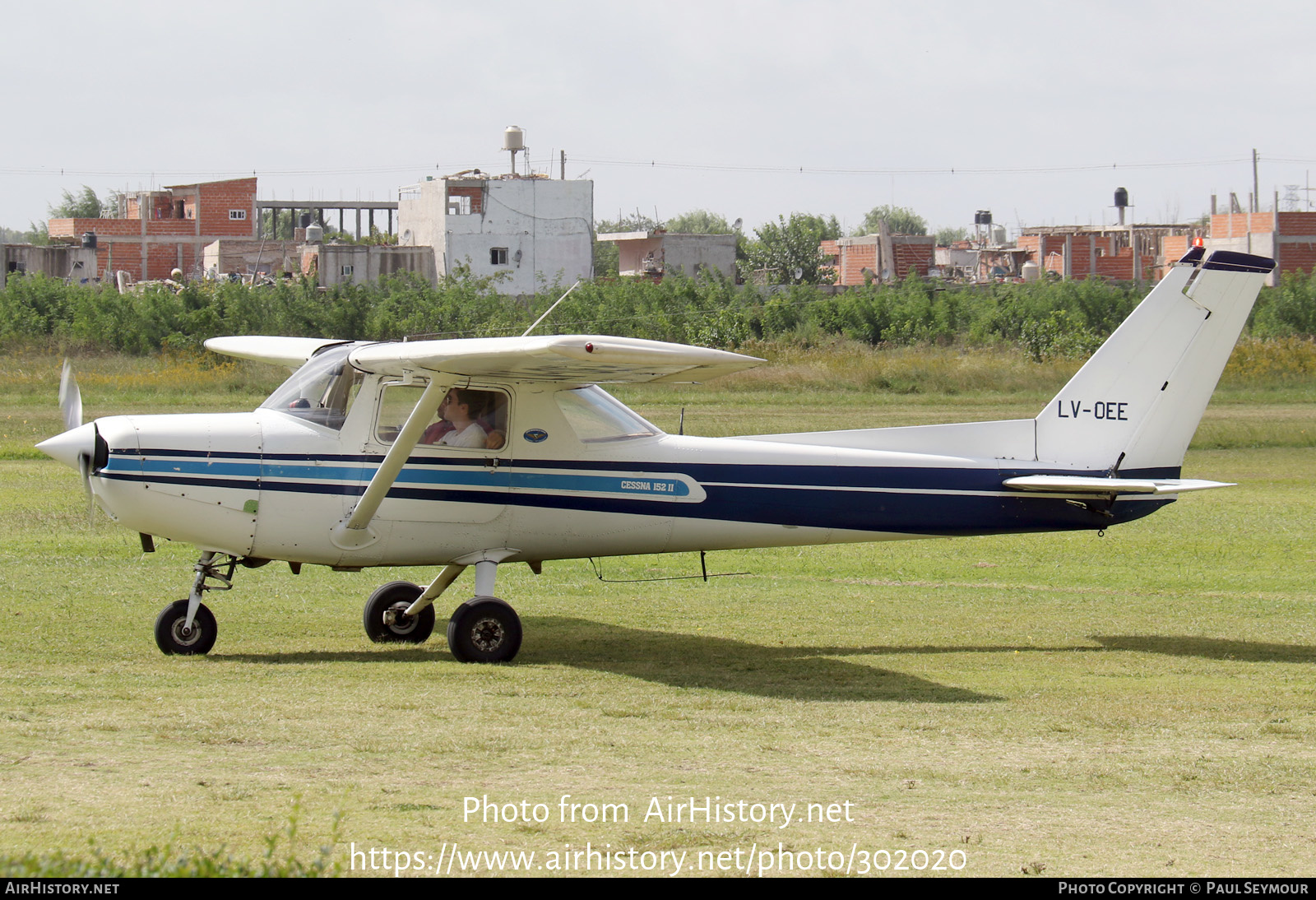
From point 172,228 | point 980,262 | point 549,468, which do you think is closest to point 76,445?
point 549,468

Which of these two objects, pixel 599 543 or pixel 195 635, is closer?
pixel 195 635

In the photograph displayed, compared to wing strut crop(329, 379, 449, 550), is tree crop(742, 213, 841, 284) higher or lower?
higher

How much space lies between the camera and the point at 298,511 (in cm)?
1012

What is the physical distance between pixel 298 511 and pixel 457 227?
72.2m

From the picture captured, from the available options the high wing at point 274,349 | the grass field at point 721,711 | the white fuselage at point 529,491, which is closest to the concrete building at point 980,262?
the grass field at point 721,711

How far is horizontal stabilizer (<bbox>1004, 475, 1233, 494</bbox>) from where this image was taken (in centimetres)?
1062

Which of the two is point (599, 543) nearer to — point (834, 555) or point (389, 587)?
point (389, 587)

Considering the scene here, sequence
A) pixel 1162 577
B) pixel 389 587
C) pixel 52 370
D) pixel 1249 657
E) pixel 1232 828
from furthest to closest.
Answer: pixel 52 370 < pixel 1162 577 < pixel 389 587 < pixel 1249 657 < pixel 1232 828

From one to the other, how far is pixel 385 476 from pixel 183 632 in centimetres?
190

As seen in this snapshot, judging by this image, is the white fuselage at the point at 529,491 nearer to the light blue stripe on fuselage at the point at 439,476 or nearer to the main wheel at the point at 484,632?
the light blue stripe on fuselage at the point at 439,476

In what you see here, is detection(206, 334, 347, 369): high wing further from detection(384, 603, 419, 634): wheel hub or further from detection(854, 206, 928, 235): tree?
detection(854, 206, 928, 235): tree

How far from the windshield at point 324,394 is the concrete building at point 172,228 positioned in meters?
83.9

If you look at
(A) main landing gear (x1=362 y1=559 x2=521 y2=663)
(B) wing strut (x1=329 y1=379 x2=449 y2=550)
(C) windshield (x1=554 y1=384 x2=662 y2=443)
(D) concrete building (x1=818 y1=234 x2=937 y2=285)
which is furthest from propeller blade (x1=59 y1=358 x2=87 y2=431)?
(D) concrete building (x1=818 y1=234 x2=937 y2=285)

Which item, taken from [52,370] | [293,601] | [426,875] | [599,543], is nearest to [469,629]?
[599,543]
